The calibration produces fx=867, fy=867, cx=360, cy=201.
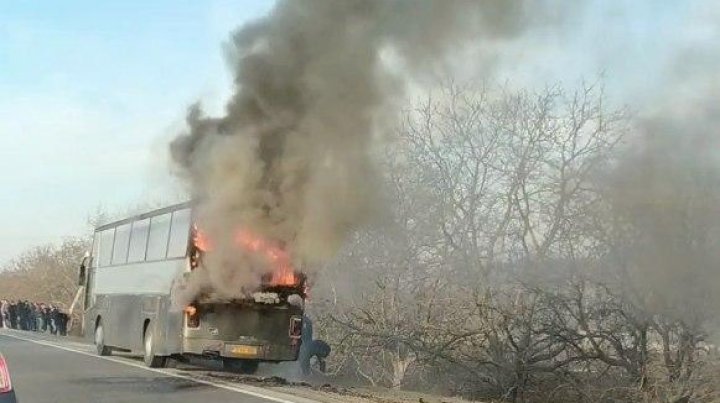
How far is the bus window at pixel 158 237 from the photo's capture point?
1661cm

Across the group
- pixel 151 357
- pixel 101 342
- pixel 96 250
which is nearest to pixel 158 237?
pixel 151 357

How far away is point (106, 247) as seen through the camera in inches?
855

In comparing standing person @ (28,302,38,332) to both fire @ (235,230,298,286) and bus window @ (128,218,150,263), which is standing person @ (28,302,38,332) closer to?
bus window @ (128,218,150,263)

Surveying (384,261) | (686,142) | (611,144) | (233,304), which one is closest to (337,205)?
(233,304)

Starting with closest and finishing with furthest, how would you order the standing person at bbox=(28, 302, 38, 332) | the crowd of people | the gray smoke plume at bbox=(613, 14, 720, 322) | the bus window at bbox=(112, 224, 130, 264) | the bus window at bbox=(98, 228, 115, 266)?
the gray smoke plume at bbox=(613, 14, 720, 322) < the bus window at bbox=(112, 224, 130, 264) < the bus window at bbox=(98, 228, 115, 266) < the crowd of people < the standing person at bbox=(28, 302, 38, 332)

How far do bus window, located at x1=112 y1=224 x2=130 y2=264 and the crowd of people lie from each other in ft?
71.4

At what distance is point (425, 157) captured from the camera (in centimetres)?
1911

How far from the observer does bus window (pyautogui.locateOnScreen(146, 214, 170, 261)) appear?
16.6m

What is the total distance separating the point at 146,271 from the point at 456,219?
22.2 feet

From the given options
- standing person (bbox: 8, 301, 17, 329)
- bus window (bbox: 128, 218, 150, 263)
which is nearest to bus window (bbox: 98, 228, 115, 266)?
bus window (bbox: 128, 218, 150, 263)

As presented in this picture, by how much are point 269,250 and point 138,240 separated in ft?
17.5

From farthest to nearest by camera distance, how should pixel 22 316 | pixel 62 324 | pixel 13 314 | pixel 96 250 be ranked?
pixel 13 314
pixel 22 316
pixel 62 324
pixel 96 250

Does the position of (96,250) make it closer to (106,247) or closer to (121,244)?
(106,247)

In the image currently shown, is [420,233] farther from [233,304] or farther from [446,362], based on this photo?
[233,304]
